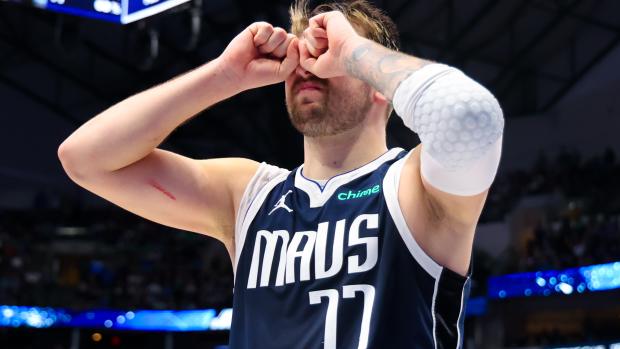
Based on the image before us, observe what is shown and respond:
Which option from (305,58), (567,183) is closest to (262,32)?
(305,58)

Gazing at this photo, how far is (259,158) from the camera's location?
18.6 metres

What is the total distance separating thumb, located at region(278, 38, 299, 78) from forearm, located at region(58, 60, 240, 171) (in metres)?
0.15

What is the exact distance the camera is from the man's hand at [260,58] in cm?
215

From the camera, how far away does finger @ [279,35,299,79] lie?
7.04 feet

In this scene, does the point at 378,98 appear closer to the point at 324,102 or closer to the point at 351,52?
the point at 324,102

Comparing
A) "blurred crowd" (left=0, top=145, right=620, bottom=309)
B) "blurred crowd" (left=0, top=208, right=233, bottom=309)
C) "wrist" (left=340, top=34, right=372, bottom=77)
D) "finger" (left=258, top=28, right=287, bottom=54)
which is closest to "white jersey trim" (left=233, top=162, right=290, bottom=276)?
"finger" (left=258, top=28, right=287, bottom=54)

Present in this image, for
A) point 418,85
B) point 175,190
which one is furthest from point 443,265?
point 175,190

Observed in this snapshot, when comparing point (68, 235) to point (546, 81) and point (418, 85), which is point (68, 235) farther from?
point (418, 85)

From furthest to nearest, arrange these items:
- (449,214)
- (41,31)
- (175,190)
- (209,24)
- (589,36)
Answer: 1. (41,31)
2. (209,24)
3. (589,36)
4. (175,190)
5. (449,214)

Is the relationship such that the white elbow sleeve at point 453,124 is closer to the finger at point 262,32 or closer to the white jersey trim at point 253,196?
the finger at point 262,32

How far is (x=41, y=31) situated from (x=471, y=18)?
915cm

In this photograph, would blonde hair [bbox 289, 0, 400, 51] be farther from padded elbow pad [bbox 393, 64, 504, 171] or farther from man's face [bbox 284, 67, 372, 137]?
padded elbow pad [bbox 393, 64, 504, 171]

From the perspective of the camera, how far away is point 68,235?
16656mm

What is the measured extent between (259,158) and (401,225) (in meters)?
16.8
